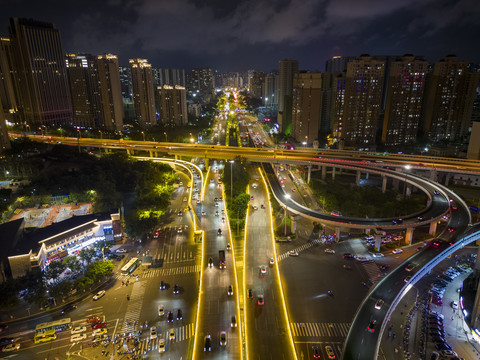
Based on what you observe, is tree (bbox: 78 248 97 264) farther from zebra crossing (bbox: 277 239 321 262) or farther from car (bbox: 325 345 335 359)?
car (bbox: 325 345 335 359)

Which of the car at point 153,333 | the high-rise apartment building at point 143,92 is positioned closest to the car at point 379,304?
the car at point 153,333

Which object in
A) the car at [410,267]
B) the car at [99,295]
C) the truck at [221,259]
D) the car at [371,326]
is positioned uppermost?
the truck at [221,259]

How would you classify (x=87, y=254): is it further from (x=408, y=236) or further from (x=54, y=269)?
(x=408, y=236)

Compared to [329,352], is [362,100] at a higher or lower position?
higher

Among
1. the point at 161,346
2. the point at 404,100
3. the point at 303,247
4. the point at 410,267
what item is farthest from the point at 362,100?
the point at 161,346

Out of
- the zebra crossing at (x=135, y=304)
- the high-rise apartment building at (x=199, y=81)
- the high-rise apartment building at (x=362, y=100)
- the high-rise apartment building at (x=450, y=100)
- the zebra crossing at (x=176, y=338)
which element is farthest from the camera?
the high-rise apartment building at (x=199, y=81)

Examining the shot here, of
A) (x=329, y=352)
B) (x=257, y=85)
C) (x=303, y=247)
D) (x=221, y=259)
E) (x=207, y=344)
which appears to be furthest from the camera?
(x=257, y=85)

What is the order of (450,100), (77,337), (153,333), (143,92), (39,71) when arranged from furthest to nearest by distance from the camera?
(143,92)
(39,71)
(450,100)
(153,333)
(77,337)

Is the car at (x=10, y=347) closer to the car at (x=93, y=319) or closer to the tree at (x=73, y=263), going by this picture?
the car at (x=93, y=319)
